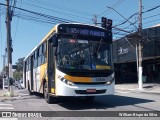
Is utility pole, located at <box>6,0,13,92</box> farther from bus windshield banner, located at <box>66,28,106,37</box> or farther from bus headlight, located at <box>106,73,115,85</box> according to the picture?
bus headlight, located at <box>106,73,115,85</box>

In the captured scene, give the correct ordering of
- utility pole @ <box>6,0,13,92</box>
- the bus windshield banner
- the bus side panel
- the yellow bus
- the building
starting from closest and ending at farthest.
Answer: the yellow bus < the bus windshield banner < the bus side panel < utility pole @ <box>6,0,13,92</box> < the building

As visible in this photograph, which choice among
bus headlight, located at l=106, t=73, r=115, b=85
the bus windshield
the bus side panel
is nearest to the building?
the bus side panel

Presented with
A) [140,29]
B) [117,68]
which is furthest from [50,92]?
[117,68]

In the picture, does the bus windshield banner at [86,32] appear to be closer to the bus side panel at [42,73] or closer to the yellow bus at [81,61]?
the yellow bus at [81,61]

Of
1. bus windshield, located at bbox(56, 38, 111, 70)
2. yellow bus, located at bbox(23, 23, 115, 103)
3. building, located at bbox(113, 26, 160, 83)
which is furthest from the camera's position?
building, located at bbox(113, 26, 160, 83)

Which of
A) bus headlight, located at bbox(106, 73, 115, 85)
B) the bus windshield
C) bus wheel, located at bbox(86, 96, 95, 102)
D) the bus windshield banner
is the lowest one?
bus wheel, located at bbox(86, 96, 95, 102)

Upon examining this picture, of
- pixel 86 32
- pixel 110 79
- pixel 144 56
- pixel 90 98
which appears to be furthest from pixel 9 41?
pixel 144 56

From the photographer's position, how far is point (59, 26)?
44.5 feet

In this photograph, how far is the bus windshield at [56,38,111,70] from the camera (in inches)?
521

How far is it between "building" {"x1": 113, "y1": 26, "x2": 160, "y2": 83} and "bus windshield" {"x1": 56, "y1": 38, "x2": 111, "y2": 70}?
18.5m

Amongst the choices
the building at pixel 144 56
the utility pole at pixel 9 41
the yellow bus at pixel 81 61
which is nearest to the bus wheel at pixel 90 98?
the yellow bus at pixel 81 61

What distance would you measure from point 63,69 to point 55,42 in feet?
3.74

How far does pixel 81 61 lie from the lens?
43.6 feet

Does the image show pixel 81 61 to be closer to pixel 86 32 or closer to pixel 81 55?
pixel 81 55
